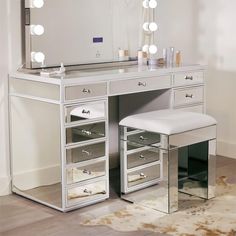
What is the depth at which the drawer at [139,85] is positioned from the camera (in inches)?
135

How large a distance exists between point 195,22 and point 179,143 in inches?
65.4

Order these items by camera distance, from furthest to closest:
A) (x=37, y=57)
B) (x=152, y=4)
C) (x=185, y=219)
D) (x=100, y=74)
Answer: (x=152, y=4) → (x=37, y=57) → (x=100, y=74) → (x=185, y=219)

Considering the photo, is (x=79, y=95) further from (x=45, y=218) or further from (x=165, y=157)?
(x=45, y=218)

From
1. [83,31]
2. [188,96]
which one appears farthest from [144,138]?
[83,31]

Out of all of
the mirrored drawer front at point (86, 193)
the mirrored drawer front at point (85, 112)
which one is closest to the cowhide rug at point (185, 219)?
the mirrored drawer front at point (86, 193)

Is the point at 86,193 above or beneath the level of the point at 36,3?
beneath

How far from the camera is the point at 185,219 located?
3168 mm

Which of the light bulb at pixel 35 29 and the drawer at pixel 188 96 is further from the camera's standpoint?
the drawer at pixel 188 96

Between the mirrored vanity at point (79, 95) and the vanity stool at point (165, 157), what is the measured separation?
1cm

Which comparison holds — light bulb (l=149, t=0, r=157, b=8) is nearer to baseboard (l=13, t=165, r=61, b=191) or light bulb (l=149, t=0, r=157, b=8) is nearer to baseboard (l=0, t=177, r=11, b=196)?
baseboard (l=13, t=165, r=61, b=191)

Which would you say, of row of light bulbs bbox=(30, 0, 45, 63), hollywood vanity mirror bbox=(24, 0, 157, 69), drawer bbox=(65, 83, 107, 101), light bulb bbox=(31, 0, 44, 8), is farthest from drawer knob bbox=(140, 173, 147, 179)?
light bulb bbox=(31, 0, 44, 8)

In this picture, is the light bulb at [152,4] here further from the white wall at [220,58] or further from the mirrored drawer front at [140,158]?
the mirrored drawer front at [140,158]

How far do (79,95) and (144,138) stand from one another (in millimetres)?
506

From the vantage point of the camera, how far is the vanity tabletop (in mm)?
3195
